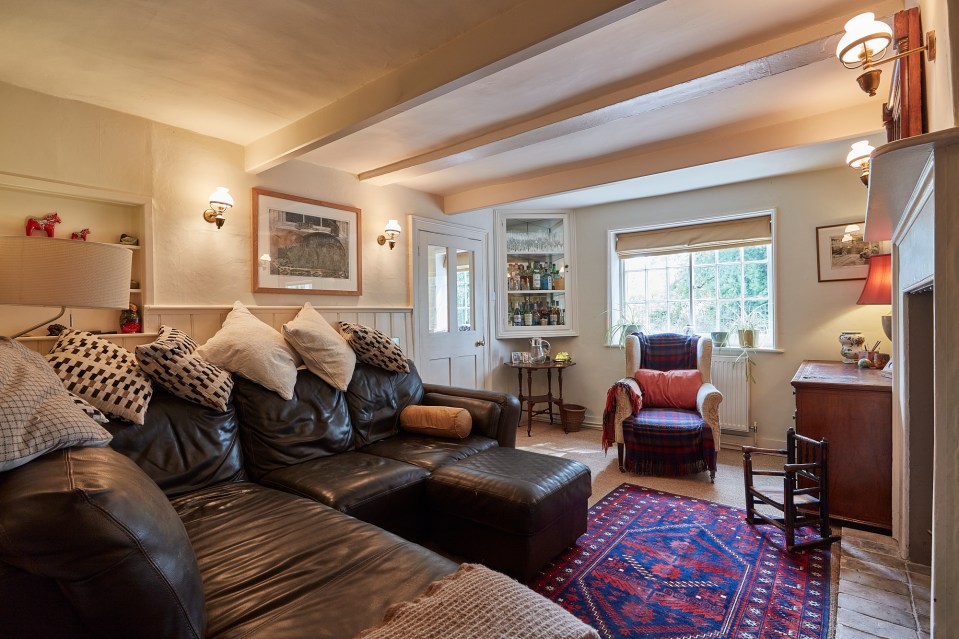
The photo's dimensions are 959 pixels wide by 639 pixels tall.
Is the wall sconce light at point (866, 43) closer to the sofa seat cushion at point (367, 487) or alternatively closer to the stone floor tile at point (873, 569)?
the stone floor tile at point (873, 569)

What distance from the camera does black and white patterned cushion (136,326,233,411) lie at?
210cm

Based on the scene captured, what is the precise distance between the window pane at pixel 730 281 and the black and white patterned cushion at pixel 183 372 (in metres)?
4.30

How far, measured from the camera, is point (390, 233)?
3924 mm

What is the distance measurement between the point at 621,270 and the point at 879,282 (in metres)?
2.33

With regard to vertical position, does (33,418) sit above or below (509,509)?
above

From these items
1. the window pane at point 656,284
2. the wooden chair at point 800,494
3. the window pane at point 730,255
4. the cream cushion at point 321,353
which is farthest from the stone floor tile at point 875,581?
the window pane at point 656,284

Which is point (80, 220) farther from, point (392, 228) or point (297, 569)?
point (297, 569)

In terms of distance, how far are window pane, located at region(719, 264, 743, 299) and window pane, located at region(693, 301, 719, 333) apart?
0.15m

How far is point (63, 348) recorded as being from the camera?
6.45ft

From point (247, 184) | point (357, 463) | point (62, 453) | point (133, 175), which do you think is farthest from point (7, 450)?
point (247, 184)

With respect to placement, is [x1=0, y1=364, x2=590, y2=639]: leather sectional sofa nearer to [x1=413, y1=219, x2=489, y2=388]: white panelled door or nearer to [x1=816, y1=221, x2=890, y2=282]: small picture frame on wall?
[x1=413, y1=219, x2=489, y2=388]: white panelled door

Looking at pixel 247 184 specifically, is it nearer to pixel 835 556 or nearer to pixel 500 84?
pixel 500 84

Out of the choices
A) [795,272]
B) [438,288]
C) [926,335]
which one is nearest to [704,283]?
[795,272]

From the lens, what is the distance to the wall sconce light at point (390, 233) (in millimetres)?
3887
